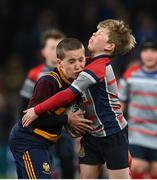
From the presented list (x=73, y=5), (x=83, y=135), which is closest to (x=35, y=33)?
(x=73, y=5)

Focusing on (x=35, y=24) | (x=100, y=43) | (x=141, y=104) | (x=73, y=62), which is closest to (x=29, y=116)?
(x=73, y=62)

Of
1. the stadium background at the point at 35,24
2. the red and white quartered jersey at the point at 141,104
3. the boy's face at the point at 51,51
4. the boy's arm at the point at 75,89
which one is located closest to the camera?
the boy's arm at the point at 75,89

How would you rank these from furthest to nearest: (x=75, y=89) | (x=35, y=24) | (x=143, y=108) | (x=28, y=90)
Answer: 1. (x=35, y=24)
2. (x=28, y=90)
3. (x=143, y=108)
4. (x=75, y=89)

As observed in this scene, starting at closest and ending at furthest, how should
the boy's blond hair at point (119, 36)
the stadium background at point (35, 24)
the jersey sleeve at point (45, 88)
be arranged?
the jersey sleeve at point (45, 88) → the boy's blond hair at point (119, 36) → the stadium background at point (35, 24)

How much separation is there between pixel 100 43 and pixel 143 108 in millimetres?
2090

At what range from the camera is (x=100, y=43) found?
6211mm

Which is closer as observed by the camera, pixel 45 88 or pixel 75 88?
pixel 75 88

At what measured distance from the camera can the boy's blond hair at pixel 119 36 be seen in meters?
6.25

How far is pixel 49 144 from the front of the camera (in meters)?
6.27

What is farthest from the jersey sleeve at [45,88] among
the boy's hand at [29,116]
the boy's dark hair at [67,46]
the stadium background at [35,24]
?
the stadium background at [35,24]

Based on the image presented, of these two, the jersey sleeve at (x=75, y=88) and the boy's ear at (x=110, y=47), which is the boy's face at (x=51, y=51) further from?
the jersey sleeve at (x=75, y=88)

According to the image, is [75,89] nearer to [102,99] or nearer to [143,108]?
[102,99]

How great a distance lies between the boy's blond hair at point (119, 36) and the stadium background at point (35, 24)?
6.14 metres

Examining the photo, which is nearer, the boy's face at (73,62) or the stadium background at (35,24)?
the boy's face at (73,62)
